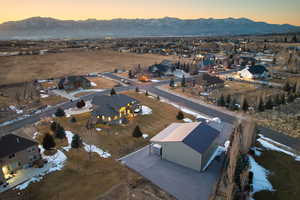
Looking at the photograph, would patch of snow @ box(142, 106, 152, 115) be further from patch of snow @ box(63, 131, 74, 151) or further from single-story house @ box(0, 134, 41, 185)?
single-story house @ box(0, 134, 41, 185)

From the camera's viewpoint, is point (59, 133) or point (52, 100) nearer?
point (59, 133)

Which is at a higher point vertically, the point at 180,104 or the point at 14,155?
the point at 14,155

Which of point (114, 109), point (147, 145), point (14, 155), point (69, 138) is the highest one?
point (114, 109)

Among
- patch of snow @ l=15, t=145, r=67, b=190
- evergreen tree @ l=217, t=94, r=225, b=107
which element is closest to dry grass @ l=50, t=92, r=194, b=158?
patch of snow @ l=15, t=145, r=67, b=190

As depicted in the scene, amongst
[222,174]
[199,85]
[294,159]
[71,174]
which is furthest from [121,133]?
[199,85]

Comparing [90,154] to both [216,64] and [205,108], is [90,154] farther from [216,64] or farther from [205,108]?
[216,64]

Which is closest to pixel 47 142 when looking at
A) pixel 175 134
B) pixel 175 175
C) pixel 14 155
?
pixel 14 155

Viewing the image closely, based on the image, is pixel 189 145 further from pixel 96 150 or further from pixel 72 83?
pixel 72 83
